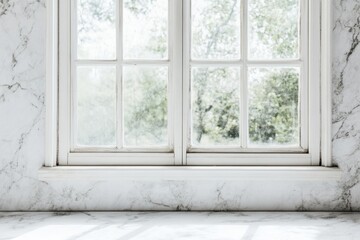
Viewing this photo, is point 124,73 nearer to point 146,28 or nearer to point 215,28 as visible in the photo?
point 146,28

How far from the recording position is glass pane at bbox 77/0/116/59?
2.36 m

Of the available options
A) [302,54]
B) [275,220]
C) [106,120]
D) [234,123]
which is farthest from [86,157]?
[302,54]

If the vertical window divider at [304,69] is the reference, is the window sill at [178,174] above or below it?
below

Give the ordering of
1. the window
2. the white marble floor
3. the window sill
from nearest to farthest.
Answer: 1. the white marble floor
2. the window sill
3. the window

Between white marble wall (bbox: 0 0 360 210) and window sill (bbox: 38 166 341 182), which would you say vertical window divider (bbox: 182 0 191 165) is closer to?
window sill (bbox: 38 166 341 182)

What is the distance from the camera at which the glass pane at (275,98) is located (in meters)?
2.34

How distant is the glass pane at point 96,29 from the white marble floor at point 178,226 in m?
0.76

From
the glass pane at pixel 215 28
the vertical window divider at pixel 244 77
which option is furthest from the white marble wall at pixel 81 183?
the glass pane at pixel 215 28

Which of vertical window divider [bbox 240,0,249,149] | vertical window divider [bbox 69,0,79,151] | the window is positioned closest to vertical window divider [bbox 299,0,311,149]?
the window

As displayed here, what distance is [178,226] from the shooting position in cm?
197

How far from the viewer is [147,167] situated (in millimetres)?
2273

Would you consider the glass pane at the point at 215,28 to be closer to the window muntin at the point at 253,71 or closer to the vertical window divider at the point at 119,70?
the window muntin at the point at 253,71

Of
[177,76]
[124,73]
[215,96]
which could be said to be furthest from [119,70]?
[215,96]

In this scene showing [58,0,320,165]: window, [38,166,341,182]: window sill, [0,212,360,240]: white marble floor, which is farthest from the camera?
[58,0,320,165]: window
